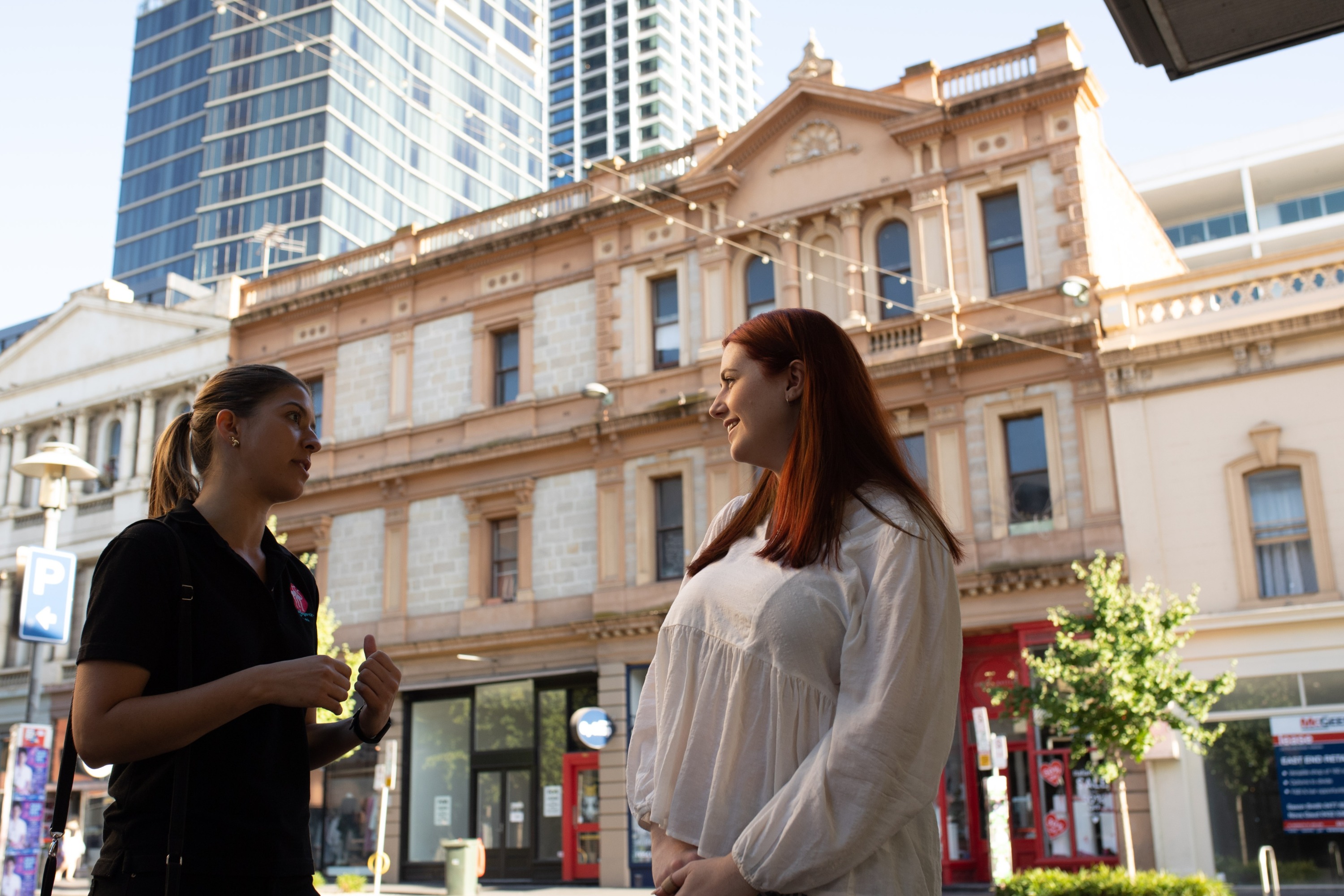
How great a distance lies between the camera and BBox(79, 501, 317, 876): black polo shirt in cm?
283

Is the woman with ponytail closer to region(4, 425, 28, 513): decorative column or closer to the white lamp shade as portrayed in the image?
the white lamp shade

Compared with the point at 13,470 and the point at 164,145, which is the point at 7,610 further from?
the point at 164,145

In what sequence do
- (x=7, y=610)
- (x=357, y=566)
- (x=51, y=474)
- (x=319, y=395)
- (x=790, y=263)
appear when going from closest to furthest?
(x=51, y=474), (x=790, y=263), (x=357, y=566), (x=319, y=395), (x=7, y=610)

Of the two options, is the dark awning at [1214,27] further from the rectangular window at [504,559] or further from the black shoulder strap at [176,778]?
the rectangular window at [504,559]

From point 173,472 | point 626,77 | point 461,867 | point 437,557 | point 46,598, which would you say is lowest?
point 461,867

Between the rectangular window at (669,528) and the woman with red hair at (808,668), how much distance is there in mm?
23425

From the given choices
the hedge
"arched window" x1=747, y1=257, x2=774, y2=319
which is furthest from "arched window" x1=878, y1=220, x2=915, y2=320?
the hedge

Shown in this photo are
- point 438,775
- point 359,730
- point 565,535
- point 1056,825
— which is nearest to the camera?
point 359,730

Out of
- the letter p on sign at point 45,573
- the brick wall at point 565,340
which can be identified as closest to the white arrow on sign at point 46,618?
the letter p on sign at point 45,573

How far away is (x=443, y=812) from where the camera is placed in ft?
92.4

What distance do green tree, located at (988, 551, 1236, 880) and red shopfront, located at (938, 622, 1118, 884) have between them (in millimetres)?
1655

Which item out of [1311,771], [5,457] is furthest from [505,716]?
[5,457]

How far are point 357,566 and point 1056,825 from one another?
17.4 m

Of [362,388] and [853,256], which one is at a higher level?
[853,256]
